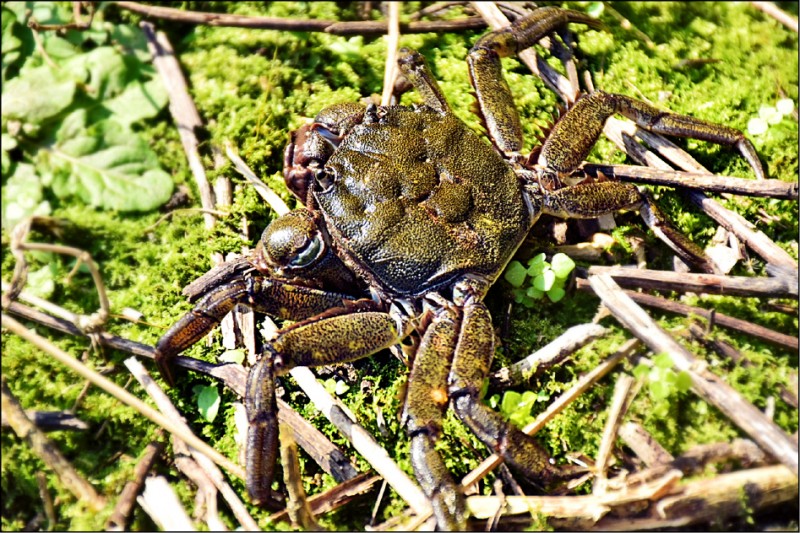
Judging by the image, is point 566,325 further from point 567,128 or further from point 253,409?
point 253,409

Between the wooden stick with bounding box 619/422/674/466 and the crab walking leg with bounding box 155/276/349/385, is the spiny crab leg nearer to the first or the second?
the wooden stick with bounding box 619/422/674/466

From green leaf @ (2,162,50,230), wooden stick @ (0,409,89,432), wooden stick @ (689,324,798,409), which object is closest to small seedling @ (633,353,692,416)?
wooden stick @ (689,324,798,409)

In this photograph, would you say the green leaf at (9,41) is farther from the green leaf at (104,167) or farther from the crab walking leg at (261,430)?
the crab walking leg at (261,430)

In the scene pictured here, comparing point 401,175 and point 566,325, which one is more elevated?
point 401,175

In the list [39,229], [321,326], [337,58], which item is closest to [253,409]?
[321,326]

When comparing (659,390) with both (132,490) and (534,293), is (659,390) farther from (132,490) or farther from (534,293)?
(132,490)
